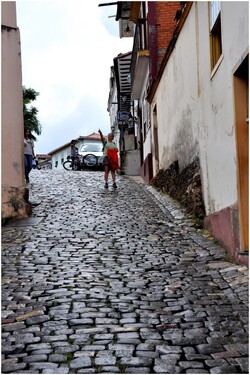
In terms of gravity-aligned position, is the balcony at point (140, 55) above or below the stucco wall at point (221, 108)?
above

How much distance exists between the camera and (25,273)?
6461 mm

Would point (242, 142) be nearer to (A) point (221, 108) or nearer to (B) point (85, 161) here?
(A) point (221, 108)

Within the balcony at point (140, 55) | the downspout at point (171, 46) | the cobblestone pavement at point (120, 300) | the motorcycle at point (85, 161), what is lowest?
the cobblestone pavement at point (120, 300)

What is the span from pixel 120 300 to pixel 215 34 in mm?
4554

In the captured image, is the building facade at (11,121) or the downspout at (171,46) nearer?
the downspout at (171,46)

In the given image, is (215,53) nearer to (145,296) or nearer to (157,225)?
(157,225)

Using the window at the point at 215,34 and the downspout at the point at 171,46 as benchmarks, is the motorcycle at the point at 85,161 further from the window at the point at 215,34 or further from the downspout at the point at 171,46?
the window at the point at 215,34

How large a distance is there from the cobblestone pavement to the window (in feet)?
9.00

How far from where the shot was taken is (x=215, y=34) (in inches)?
319

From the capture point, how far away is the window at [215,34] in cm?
774

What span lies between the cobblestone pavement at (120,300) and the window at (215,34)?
2.74 m

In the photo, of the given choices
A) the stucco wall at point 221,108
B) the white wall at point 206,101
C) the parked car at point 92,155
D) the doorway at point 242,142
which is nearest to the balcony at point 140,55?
the parked car at point 92,155

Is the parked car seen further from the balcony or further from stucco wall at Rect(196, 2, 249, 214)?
stucco wall at Rect(196, 2, 249, 214)

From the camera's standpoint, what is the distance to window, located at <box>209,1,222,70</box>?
25.4 feet
